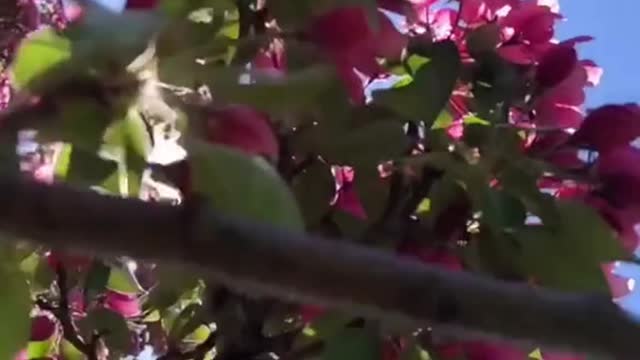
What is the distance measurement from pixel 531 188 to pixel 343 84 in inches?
4.1

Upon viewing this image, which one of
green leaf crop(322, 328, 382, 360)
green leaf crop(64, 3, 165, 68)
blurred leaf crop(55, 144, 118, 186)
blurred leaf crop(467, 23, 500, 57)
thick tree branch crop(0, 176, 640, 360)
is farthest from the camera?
blurred leaf crop(467, 23, 500, 57)

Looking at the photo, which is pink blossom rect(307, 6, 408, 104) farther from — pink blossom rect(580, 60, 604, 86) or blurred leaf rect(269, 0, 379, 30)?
pink blossom rect(580, 60, 604, 86)

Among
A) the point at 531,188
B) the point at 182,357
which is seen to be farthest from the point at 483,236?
the point at 182,357

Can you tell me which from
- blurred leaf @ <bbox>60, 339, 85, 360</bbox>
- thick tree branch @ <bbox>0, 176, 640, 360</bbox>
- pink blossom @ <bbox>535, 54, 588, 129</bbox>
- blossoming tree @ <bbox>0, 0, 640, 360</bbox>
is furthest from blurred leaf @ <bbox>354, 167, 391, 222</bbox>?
thick tree branch @ <bbox>0, 176, 640, 360</bbox>

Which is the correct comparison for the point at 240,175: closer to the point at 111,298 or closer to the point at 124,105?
the point at 124,105

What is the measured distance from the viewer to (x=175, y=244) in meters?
0.32

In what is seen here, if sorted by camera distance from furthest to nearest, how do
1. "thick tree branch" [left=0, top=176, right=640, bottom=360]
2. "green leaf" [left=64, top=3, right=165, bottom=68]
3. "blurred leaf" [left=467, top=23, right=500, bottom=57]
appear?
"blurred leaf" [left=467, top=23, right=500, bottom=57] → "green leaf" [left=64, top=3, right=165, bottom=68] → "thick tree branch" [left=0, top=176, right=640, bottom=360]

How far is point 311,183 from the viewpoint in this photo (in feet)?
2.40

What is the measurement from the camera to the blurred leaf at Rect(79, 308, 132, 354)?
2.68ft

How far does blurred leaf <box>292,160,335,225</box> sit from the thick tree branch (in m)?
0.38

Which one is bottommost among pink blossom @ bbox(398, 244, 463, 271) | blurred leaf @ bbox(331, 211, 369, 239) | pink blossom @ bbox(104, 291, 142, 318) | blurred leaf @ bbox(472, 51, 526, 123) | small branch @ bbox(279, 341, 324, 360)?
pink blossom @ bbox(104, 291, 142, 318)

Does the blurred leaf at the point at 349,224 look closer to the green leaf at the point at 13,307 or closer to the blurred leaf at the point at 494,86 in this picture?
the blurred leaf at the point at 494,86

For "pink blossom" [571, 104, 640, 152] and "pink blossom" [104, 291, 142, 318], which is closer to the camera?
"pink blossom" [571, 104, 640, 152]

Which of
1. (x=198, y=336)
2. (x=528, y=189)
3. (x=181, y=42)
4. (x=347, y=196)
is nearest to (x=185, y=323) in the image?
(x=198, y=336)
